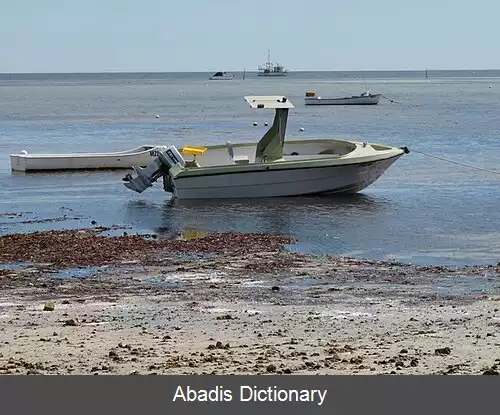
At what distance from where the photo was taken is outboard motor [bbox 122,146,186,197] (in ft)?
91.8

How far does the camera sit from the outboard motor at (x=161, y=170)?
91.8ft

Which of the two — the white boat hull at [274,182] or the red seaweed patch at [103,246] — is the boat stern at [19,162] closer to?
the white boat hull at [274,182]

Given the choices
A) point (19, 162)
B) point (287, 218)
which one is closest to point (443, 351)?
point (287, 218)

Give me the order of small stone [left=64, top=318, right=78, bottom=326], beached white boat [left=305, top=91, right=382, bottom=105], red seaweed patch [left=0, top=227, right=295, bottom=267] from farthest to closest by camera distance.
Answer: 1. beached white boat [left=305, top=91, right=382, bottom=105]
2. red seaweed patch [left=0, top=227, right=295, bottom=267]
3. small stone [left=64, top=318, right=78, bottom=326]

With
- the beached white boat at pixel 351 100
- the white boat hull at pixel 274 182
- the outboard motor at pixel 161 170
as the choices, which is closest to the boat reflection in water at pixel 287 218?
the white boat hull at pixel 274 182

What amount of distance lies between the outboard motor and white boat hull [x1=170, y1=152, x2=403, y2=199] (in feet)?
1.47

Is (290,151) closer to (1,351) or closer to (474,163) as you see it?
(474,163)

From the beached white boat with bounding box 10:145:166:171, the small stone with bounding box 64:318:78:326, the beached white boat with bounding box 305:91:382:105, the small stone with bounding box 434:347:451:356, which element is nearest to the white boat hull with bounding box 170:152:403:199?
the beached white boat with bounding box 10:145:166:171

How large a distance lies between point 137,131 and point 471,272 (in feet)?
162

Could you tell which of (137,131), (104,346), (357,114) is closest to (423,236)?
(104,346)

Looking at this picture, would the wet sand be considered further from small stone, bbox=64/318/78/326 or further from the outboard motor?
the outboard motor

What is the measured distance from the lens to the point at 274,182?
28.2m

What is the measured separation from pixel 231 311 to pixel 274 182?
15.5 meters

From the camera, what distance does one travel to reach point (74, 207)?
27344 mm
